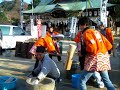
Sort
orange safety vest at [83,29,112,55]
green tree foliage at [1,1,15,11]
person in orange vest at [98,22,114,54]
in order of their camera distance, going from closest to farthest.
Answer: orange safety vest at [83,29,112,55] → person in orange vest at [98,22,114,54] → green tree foliage at [1,1,15,11]

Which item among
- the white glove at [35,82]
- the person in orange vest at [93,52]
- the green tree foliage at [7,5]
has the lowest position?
the white glove at [35,82]

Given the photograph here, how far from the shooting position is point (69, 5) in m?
28.0

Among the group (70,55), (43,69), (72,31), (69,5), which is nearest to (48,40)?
(70,55)

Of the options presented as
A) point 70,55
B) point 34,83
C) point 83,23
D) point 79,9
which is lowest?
point 34,83

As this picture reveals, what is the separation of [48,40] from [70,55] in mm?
1561

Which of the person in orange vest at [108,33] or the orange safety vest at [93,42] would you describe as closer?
the orange safety vest at [93,42]

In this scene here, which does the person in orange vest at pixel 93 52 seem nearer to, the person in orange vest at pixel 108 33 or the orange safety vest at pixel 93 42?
the orange safety vest at pixel 93 42

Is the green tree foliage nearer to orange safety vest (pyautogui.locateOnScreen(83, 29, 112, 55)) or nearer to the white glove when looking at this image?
the white glove

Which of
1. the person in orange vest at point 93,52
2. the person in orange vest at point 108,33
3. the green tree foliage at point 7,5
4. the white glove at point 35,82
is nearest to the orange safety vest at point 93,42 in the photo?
the person in orange vest at point 93,52

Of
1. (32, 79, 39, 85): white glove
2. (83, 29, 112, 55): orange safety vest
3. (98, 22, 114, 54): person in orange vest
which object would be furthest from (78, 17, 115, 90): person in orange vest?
(98, 22, 114, 54): person in orange vest

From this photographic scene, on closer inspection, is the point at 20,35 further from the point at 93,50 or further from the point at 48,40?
the point at 93,50

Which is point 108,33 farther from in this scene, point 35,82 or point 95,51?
point 35,82


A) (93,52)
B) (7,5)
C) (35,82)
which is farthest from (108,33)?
(7,5)

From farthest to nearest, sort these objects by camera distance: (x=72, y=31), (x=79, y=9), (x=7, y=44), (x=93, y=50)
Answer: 1. (x=79, y=9)
2. (x=72, y=31)
3. (x=7, y=44)
4. (x=93, y=50)
